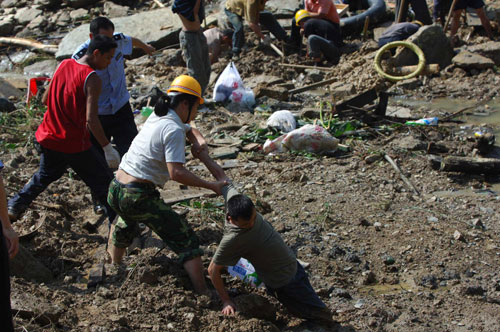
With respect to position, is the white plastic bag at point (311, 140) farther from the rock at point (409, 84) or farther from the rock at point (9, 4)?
the rock at point (9, 4)

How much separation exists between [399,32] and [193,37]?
4.67 m

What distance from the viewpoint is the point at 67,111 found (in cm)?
481

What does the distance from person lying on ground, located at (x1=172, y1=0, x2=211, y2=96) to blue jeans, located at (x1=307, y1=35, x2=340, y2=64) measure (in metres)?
3.24

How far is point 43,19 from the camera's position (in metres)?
16.3

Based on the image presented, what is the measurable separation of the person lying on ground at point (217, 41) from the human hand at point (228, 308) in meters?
8.95

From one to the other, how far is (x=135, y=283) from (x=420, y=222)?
2.75m

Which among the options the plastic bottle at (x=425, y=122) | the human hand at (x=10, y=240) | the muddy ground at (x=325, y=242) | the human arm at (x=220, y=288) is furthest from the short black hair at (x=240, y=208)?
the plastic bottle at (x=425, y=122)

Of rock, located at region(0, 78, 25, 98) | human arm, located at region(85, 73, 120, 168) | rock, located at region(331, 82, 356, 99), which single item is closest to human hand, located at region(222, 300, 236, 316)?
human arm, located at region(85, 73, 120, 168)

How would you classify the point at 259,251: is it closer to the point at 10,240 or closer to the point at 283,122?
the point at 10,240

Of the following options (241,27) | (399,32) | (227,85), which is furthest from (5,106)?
(399,32)

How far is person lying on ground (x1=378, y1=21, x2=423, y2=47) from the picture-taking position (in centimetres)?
1135

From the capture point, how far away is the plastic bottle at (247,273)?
13.7ft

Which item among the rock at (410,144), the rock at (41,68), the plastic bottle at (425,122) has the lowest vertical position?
the rock at (41,68)

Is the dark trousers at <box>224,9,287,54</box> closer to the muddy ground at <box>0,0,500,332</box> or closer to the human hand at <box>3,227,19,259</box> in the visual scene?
the muddy ground at <box>0,0,500,332</box>
